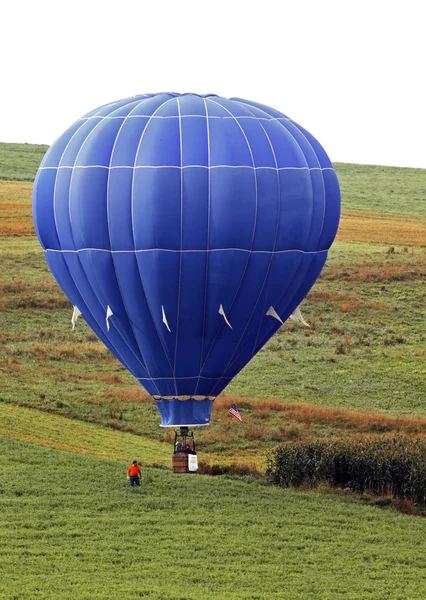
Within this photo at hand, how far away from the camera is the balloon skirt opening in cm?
3331

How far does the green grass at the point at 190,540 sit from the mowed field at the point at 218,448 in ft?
0.19

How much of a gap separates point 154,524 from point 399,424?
54.4ft

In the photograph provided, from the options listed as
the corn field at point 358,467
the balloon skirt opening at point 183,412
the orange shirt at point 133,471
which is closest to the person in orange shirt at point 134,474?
the orange shirt at point 133,471

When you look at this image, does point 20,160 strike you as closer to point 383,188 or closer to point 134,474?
point 383,188

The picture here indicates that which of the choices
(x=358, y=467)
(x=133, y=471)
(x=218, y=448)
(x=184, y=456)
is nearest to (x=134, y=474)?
(x=133, y=471)

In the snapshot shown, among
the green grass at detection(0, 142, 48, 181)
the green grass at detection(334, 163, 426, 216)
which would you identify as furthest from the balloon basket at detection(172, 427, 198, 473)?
the green grass at detection(0, 142, 48, 181)

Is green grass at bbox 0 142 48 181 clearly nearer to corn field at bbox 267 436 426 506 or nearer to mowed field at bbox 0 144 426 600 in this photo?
mowed field at bbox 0 144 426 600

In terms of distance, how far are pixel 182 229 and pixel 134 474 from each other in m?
6.74

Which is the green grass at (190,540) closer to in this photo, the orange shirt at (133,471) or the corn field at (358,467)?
the orange shirt at (133,471)

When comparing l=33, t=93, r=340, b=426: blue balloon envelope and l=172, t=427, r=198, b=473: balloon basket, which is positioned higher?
l=33, t=93, r=340, b=426: blue balloon envelope

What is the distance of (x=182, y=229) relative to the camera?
3216cm

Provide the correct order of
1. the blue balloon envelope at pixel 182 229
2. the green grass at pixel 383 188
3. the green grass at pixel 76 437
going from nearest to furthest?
the blue balloon envelope at pixel 182 229, the green grass at pixel 76 437, the green grass at pixel 383 188

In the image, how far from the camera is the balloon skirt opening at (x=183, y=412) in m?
33.3

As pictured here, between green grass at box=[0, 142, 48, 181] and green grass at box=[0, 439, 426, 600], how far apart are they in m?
62.7
